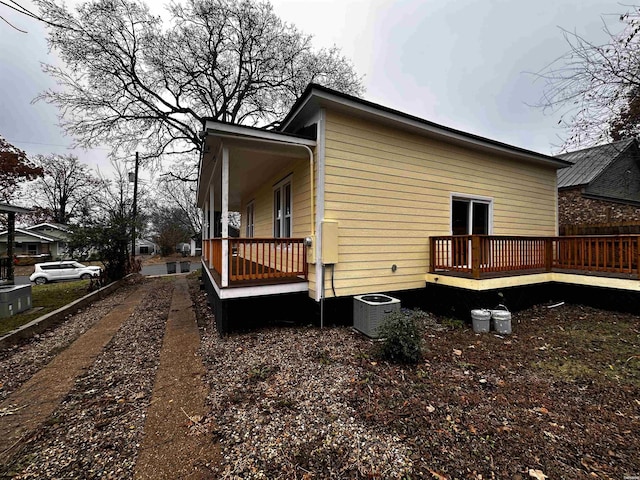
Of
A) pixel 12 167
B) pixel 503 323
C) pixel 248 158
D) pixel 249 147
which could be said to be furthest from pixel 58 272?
pixel 503 323

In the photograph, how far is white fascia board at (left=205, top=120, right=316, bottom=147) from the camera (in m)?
4.46

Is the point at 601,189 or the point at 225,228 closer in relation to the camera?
the point at 225,228

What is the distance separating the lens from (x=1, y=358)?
163 inches

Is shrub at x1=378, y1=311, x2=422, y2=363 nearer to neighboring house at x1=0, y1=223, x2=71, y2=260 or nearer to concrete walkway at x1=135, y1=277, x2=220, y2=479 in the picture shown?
concrete walkway at x1=135, y1=277, x2=220, y2=479

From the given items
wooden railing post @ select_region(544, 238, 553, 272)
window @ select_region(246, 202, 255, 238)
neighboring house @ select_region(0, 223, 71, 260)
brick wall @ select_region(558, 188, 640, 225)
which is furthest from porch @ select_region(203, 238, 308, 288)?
neighboring house @ select_region(0, 223, 71, 260)

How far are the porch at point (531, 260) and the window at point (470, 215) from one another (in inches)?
32.9

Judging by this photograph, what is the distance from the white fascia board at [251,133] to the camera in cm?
446

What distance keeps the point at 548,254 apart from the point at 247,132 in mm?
7629

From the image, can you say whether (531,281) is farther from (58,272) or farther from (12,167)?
(12,167)

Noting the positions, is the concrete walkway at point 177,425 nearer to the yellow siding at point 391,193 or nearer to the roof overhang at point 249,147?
the yellow siding at point 391,193

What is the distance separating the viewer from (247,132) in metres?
4.69

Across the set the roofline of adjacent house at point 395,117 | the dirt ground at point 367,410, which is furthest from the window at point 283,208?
the dirt ground at point 367,410

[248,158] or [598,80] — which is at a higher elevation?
[598,80]

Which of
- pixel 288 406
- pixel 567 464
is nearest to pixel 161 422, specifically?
pixel 288 406
